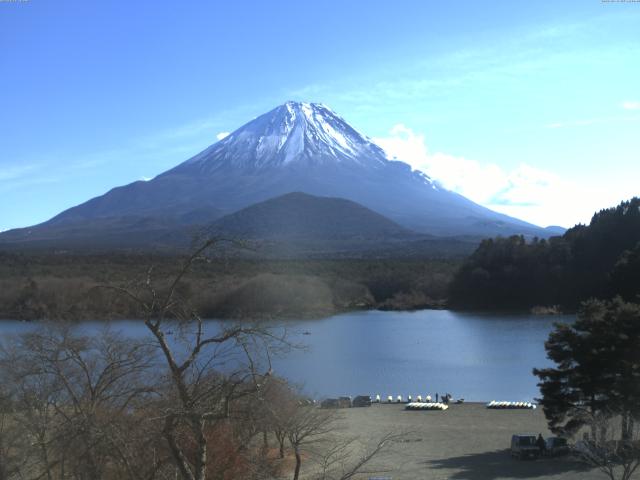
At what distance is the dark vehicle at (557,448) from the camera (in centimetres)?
1149

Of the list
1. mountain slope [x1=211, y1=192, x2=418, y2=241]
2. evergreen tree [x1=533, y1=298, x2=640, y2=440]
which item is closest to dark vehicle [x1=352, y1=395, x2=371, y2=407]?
evergreen tree [x1=533, y1=298, x2=640, y2=440]

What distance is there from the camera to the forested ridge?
1609 inches

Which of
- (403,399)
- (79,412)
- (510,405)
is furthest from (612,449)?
(403,399)

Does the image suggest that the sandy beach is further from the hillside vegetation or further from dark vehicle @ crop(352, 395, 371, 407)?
the hillside vegetation

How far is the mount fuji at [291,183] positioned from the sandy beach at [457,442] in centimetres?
6829

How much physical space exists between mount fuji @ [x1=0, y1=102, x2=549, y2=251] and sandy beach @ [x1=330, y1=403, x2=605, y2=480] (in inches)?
2689

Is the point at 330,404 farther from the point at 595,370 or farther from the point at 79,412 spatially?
the point at 79,412

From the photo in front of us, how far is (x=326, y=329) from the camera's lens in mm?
33094

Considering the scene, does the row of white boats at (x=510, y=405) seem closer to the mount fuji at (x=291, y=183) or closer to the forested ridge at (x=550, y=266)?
the forested ridge at (x=550, y=266)

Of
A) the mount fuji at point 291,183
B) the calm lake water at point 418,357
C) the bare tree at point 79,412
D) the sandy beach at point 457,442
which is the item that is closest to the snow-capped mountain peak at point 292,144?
the mount fuji at point 291,183

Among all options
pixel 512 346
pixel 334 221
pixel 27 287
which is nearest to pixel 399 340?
pixel 512 346

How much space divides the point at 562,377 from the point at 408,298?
35.4 m

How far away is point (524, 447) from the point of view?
11516 mm

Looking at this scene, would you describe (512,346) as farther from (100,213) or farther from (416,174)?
(416,174)
